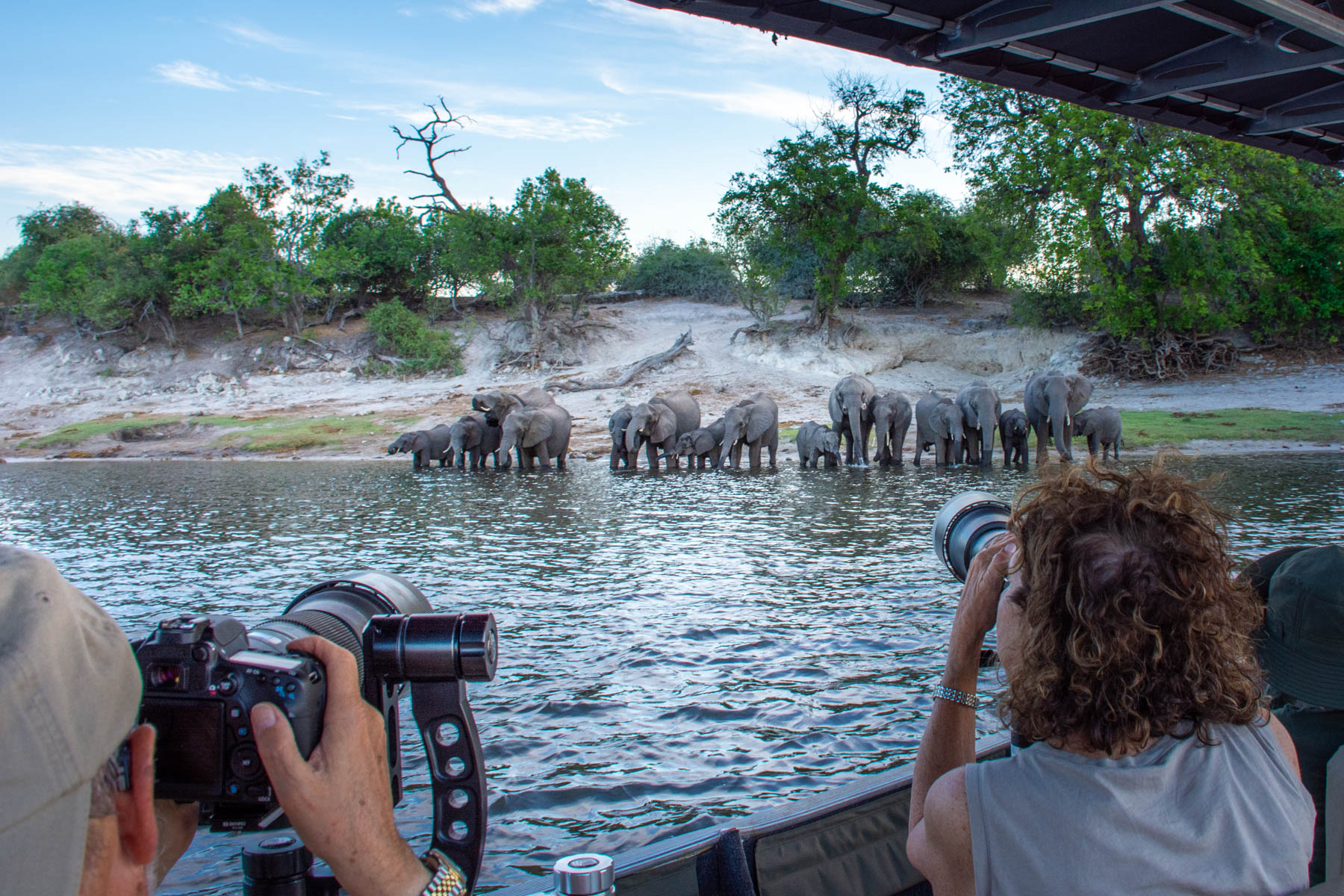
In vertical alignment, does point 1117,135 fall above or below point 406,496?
above

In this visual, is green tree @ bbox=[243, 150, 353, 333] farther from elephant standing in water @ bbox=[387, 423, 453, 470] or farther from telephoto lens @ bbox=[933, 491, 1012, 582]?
telephoto lens @ bbox=[933, 491, 1012, 582]

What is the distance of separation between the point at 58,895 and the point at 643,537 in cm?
964

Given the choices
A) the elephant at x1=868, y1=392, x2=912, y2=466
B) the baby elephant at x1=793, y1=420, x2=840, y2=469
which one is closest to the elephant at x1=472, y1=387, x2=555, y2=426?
the baby elephant at x1=793, y1=420, x2=840, y2=469

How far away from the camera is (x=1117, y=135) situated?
2748cm

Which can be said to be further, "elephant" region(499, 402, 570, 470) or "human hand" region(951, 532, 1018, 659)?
"elephant" region(499, 402, 570, 470)

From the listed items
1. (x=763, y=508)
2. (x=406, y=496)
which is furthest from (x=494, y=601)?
(x=406, y=496)

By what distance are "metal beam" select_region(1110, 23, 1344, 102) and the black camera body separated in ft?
22.1

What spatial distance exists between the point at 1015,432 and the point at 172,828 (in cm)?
1891

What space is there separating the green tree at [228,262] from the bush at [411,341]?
4.77m

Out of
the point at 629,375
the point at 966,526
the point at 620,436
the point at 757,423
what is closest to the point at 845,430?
the point at 757,423

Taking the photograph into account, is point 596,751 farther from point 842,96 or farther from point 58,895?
point 842,96

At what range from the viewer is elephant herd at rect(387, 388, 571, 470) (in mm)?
20172

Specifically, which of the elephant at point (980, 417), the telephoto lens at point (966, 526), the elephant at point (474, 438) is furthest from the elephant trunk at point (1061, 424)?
the telephoto lens at point (966, 526)

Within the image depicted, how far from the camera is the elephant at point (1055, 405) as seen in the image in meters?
18.7
